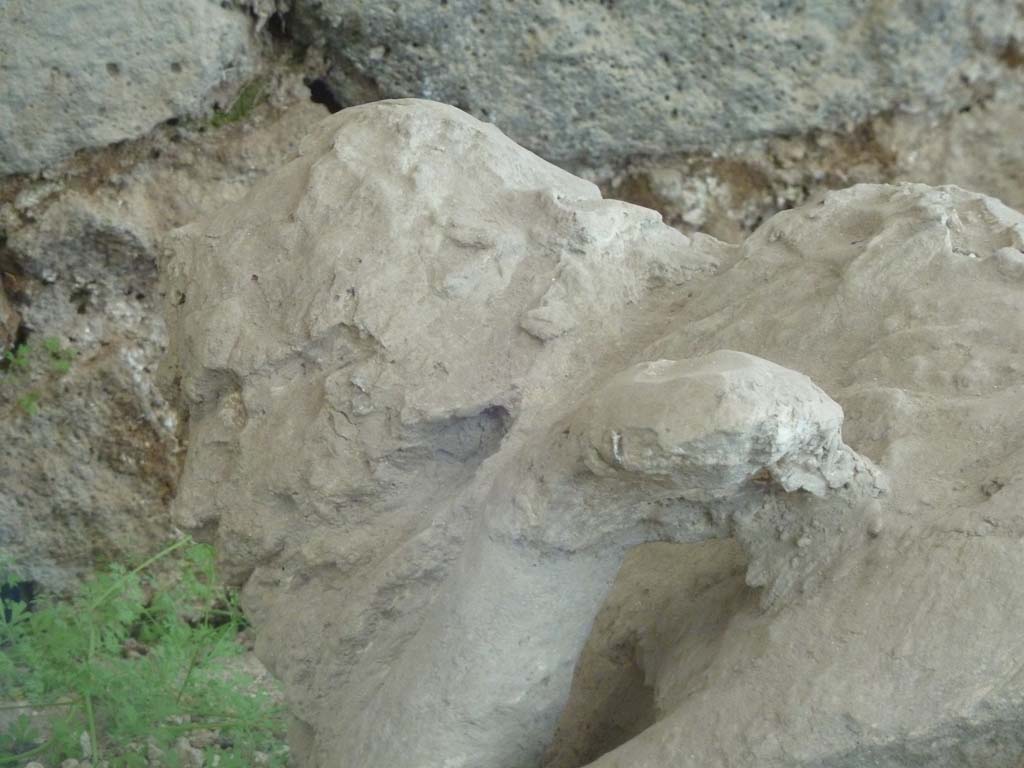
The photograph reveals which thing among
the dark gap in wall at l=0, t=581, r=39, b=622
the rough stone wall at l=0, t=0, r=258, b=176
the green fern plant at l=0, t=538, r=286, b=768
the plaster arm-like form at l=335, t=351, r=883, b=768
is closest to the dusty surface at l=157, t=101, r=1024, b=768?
the plaster arm-like form at l=335, t=351, r=883, b=768

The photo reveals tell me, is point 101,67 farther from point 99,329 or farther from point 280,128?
point 99,329

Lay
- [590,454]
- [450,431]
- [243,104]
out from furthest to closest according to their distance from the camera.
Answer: [243,104]
[450,431]
[590,454]

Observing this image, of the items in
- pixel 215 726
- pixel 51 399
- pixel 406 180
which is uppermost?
pixel 406 180

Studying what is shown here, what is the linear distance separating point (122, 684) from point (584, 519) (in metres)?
1.04

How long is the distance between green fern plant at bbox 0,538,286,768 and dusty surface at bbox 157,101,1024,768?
478 mm

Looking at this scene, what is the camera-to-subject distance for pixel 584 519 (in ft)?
3.33

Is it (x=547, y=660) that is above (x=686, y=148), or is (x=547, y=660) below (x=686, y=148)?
above

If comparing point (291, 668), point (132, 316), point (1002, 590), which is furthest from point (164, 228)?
point (1002, 590)

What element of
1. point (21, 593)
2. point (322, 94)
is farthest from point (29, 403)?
point (322, 94)

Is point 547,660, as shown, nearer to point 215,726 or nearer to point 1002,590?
point 1002,590

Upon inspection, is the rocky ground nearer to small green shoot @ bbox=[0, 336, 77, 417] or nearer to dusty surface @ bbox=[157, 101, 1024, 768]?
small green shoot @ bbox=[0, 336, 77, 417]

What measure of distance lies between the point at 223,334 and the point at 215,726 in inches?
29.4

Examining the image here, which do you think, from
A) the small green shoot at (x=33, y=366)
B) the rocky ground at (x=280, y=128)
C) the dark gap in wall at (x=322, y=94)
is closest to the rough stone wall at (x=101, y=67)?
the rocky ground at (x=280, y=128)

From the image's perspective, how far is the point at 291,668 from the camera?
122cm
